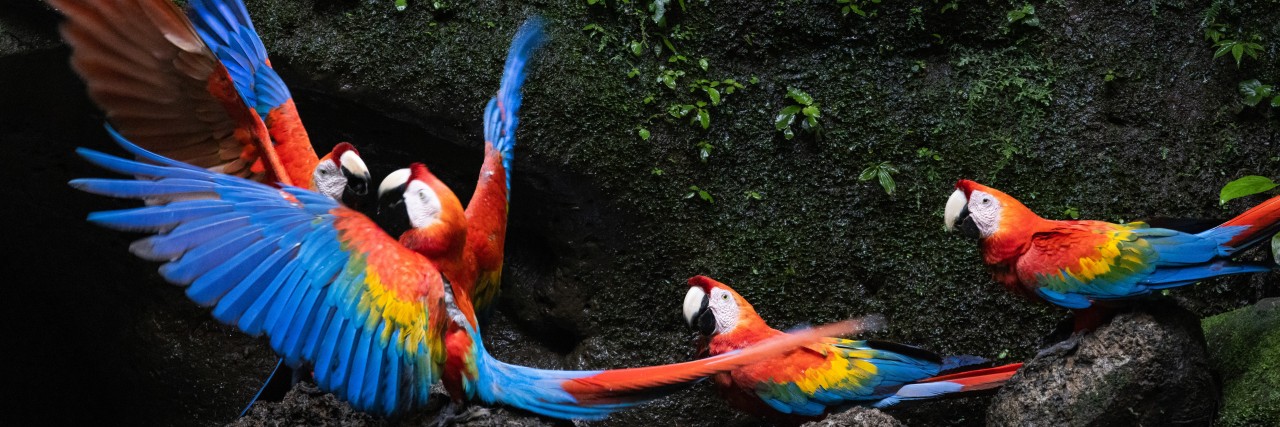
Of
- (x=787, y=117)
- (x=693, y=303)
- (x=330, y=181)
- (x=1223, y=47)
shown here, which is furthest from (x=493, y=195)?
(x=1223, y=47)

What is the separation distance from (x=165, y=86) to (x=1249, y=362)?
8.80 feet

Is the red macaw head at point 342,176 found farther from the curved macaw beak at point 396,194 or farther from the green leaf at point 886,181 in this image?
the green leaf at point 886,181

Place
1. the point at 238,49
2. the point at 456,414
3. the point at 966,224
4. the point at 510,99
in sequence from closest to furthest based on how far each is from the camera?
the point at 456,414
the point at 966,224
the point at 238,49
the point at 510,99

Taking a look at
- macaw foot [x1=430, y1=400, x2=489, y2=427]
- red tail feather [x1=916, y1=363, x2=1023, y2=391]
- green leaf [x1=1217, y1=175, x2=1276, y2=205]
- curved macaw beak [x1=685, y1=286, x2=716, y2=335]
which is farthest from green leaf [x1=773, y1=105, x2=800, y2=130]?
macaw foot [x1=430, y1=400, x2=489, y2=427]

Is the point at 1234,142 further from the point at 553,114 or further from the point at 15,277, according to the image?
the point at 15,277

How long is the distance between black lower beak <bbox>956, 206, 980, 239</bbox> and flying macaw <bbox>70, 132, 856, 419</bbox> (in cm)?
57

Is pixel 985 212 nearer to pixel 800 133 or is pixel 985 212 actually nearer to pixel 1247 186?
pixel 1247 186

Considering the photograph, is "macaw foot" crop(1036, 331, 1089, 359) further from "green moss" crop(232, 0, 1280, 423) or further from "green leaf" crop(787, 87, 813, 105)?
"green leaf" crop(787, 87, 813, 105)

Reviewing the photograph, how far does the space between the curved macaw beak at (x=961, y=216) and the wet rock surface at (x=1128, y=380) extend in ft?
1.14

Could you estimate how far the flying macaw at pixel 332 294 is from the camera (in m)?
1.85

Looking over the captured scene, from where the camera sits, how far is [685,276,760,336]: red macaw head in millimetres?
2496

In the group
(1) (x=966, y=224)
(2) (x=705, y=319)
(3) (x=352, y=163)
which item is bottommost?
(2) (x=705, y=319)

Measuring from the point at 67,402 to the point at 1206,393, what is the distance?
3731mm

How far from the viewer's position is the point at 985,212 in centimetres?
240
